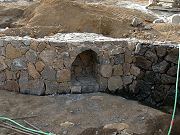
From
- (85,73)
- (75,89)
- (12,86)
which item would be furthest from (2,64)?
(85,73)

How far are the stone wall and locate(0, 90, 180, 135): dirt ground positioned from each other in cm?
30

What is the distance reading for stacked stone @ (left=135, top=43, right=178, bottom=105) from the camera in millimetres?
8055

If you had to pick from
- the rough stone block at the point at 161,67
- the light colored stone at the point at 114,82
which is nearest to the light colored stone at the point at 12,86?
the light colored stone at the point at 114,82

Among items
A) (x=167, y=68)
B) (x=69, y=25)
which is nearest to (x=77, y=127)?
(x=167, y=68)

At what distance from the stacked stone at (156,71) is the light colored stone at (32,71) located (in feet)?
8.58

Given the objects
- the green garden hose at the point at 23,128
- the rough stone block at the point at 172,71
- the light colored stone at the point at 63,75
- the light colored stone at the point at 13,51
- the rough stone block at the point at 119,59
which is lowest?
the green garden hose at the point at 23,128

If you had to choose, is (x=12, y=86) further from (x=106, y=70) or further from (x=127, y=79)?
(x=127, y=79)

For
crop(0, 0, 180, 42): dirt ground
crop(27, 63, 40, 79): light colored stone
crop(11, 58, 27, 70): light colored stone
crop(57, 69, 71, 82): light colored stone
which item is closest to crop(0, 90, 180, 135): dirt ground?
crop(57, 69, 71, 82): light colored stone

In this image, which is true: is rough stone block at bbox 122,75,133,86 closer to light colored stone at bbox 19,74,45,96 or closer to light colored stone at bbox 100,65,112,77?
light colored stone at bbox 100,65,112,77

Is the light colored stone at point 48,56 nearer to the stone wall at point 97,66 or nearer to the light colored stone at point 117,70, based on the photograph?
the stone wall at point 97,66

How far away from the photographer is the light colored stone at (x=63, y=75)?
818 cm

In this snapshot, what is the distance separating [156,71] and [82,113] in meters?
2.27

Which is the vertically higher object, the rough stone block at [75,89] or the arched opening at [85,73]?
the arched opening at [85,73]

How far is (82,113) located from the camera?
7.35 metres
